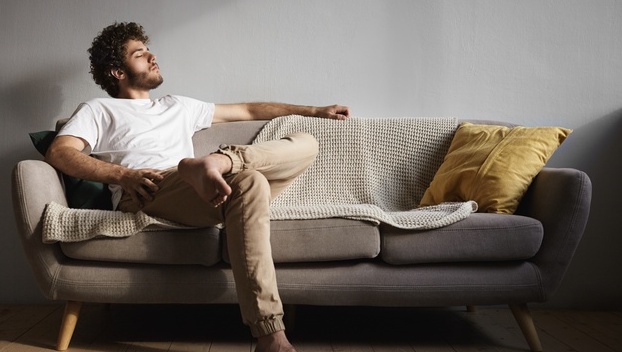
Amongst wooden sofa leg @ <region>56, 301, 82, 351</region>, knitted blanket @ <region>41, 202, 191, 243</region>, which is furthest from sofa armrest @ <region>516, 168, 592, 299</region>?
wooden sofa leg @ <region>56, 301, 82, 351</region>

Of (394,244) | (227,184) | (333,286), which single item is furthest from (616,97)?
(227,184)

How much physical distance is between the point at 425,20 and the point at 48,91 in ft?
5.63

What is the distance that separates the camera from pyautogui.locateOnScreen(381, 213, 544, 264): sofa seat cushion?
206cm

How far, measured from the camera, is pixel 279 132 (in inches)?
105

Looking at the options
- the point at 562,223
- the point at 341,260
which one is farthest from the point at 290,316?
the point at 562,223

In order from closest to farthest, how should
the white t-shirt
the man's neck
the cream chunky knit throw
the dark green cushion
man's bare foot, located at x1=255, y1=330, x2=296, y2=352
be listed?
man's bare foot, located at x1=255, y1=330, x2=296, y2=352 → the dark green cushion → the white t-shirt → the cream chunky knit throw → the man's neck

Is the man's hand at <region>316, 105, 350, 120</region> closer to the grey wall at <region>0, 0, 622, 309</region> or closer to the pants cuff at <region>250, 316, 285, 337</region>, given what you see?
the grey wall at <region>0, 0, 622, 309</region>

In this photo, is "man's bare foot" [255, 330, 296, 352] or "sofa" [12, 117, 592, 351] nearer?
"man's bare foot" [255, 330, 296, 352]

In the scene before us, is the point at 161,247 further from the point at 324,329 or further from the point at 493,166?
the point at 493,166

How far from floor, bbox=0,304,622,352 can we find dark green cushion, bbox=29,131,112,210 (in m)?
0.47

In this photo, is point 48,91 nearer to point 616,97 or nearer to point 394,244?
point 394,244

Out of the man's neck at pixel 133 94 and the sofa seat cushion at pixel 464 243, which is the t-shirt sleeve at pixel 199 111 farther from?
the sofa seat cushion at pixel 464 243

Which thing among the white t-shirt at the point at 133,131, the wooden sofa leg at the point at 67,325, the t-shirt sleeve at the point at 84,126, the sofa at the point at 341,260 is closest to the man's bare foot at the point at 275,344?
the sofa at the point at 341,260

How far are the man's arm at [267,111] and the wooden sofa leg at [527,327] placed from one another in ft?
3.41
